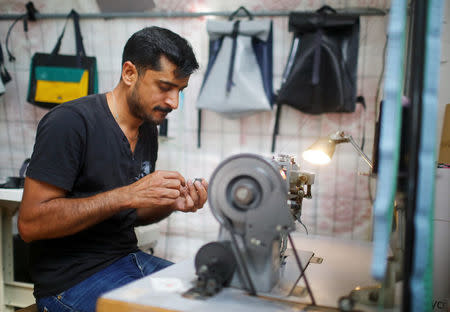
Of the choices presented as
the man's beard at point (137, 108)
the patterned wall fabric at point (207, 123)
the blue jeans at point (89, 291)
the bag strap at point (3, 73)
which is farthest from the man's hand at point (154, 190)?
the bag strap at point (3, 73)

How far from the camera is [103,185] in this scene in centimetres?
134

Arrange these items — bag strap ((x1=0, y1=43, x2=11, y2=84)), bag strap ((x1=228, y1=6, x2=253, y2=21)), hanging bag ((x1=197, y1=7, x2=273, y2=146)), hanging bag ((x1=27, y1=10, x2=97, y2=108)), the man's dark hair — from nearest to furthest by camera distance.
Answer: the man's dark hair → hanging bag ((x1=197, y1=7, x2=273, y2=146)) → bag strap ((x1=228, y1=6, x2=253, y2=21)) → hanging bag ((x1=27, y1=10, x2=97, y2=108)) → bag strap ((x1=0, y1=43, x2=11, y2=84))

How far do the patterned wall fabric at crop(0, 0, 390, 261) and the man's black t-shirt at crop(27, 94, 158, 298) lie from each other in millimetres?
1107

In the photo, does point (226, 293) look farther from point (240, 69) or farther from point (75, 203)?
point (240, 69)

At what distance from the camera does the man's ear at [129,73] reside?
1.50 metres

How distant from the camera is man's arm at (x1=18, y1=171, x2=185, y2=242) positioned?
116 centimetres

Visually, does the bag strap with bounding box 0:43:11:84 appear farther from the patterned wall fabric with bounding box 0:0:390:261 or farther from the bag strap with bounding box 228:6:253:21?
the bag strap with bounding box 228:6:253:21

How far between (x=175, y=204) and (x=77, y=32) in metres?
1.69

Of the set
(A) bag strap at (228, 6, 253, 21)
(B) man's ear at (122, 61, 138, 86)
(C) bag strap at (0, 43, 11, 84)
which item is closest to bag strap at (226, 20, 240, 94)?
(A) bag strap at (228, 6, 253, 21)

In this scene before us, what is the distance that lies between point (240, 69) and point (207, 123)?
0.46 metres

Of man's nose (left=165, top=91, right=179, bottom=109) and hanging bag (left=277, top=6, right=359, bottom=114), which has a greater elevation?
hanging bag (left=277, top=6, right=359, bottom=114)

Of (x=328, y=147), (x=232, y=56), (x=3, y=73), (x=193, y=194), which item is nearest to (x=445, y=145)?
(x=328, y=147)

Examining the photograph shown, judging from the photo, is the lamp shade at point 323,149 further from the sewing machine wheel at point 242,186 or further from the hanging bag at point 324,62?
the hanging bag at point 324,62

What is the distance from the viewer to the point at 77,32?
2572 millimetres
